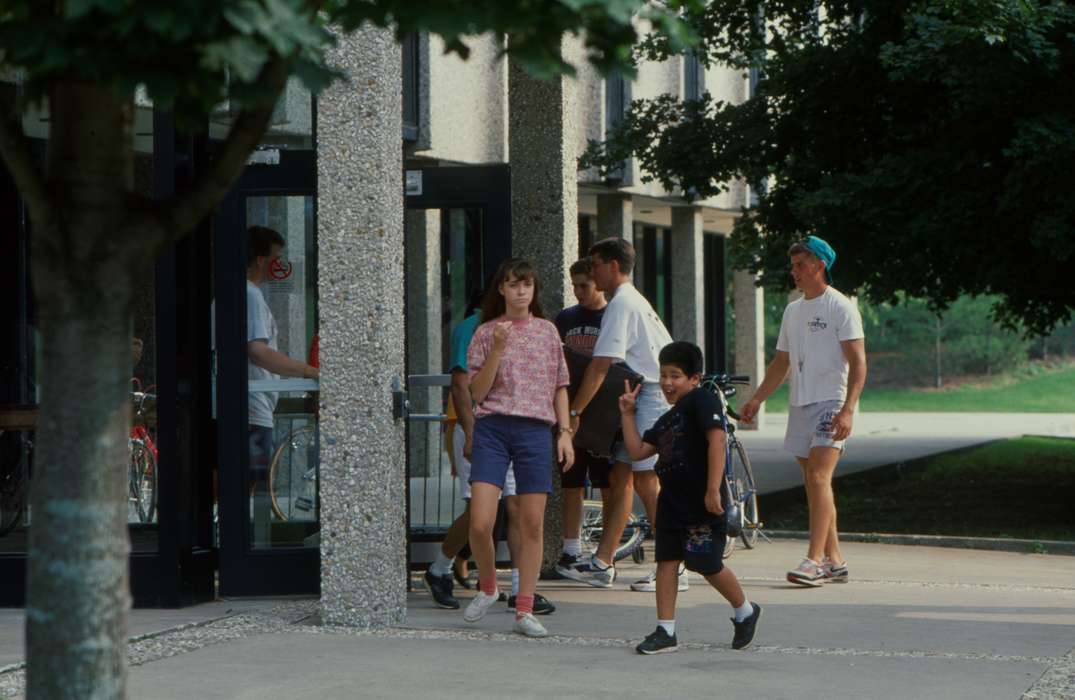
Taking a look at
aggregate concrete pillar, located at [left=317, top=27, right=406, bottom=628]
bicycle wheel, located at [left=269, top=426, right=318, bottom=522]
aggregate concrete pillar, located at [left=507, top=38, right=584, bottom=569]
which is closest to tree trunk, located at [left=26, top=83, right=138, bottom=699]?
aggregate concrete pillar, located at [left=317, top=27, right=406, bottom=628]

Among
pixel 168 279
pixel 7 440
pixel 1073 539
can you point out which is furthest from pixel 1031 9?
pixel 7 440

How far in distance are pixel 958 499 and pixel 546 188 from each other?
8656 mm

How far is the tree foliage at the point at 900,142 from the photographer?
1269 centimetres

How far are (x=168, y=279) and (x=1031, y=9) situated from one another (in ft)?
22.3

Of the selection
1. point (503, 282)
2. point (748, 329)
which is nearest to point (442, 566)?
point (503, 282)

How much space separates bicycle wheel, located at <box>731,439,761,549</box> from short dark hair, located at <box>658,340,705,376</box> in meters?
4.35

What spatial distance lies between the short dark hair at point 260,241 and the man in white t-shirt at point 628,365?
1.62m

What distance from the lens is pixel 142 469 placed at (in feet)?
28.4

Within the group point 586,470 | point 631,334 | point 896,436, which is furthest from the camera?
point 896,436

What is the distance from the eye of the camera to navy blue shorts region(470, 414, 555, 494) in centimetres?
765

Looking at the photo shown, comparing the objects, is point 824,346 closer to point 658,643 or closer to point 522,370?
point 522,370

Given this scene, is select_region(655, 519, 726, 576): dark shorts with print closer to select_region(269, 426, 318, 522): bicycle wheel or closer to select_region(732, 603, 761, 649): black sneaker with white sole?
select_region(732, 603, 761, 649): black sneaker with white sole

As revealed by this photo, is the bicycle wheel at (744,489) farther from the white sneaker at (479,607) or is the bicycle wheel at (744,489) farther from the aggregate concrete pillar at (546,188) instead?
the white sneaker at (479,607)

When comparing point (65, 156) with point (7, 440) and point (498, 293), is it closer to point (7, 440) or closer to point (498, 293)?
point (498, 293)
